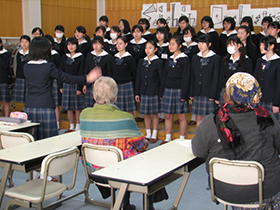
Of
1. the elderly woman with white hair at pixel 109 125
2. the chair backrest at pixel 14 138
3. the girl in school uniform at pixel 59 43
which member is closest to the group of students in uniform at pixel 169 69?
the girl in school uniform at pixel 59 43

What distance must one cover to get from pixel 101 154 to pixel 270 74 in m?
2.69

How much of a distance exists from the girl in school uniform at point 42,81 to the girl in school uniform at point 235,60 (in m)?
1.74

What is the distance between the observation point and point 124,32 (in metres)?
6.79

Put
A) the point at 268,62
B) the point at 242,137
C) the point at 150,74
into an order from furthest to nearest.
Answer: the point at 150,74
the point at 268,62
the point at 242,137

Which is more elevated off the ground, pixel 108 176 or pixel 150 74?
pixel 150 74

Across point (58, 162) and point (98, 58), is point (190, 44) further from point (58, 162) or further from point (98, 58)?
point (58, 162)

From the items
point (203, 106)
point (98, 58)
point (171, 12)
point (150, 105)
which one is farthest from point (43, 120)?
point (171, 12)

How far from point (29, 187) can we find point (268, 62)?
3146mm

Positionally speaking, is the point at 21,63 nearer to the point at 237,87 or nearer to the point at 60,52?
the point at 60,52

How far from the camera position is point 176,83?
4.91 metres

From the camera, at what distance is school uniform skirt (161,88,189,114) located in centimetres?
491

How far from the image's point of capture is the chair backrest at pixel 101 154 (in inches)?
102

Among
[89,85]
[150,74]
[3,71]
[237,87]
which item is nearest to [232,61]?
[150,74]

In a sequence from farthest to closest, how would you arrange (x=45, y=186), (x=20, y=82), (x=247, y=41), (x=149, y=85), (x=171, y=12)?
(x=171, y=12)
(x=20, y=82)
(x=247, y=41)
(x=149, y=85)
(x=45, y=186)
